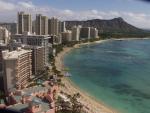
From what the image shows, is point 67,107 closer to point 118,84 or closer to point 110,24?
point 118,84

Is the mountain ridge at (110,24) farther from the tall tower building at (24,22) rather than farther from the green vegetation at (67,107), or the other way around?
the green vegetation at (67,107)

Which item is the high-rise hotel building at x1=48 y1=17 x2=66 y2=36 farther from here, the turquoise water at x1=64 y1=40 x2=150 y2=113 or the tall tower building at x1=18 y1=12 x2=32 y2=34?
the turquoise water at x1=64 y1=40 x2=150 y2=113

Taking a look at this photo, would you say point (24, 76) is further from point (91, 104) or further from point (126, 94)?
point (126, 94)

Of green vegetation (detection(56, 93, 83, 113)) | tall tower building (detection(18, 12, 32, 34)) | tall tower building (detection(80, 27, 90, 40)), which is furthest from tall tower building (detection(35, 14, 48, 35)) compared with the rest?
green vegetation (detection(56, 93, 83, 113))

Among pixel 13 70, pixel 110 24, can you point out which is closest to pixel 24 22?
pixel 13 70

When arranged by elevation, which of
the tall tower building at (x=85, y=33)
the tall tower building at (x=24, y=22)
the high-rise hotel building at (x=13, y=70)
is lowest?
the high-rise hotel building at (x=13, y=70)

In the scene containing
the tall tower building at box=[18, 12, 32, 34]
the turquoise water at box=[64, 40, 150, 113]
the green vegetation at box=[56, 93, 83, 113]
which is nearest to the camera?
the green vegetation at box=[56, 93, 83, 113]

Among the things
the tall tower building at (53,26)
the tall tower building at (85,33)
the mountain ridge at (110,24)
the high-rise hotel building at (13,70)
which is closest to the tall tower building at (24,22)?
the tall tower building at (53,26)
